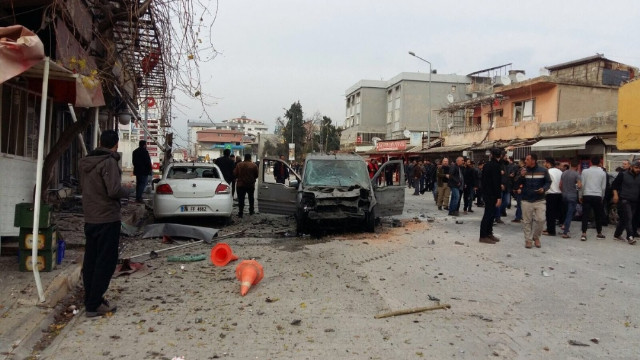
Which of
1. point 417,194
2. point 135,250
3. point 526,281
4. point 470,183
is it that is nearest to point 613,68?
point 417,194

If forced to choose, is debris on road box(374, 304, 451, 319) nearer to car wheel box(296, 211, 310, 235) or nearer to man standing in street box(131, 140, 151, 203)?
car wheel box(296, 211, 310, 235)

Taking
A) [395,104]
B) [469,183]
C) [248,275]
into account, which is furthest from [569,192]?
[395,104]

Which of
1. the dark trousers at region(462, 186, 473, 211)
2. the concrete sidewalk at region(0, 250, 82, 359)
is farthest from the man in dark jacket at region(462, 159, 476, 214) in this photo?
the concrete sidewalk at region(0, 250, 82, 359)

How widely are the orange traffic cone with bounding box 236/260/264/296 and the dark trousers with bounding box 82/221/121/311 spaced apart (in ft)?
5.00

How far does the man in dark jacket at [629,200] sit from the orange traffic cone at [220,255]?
8.06m

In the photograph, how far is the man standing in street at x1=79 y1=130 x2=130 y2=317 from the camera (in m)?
4.73

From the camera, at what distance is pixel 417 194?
23391mm

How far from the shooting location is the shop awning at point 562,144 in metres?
21.6

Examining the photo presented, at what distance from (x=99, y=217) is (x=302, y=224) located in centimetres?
536

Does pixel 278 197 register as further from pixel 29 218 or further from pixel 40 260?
pixel 29 218

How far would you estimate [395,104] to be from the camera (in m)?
62.1

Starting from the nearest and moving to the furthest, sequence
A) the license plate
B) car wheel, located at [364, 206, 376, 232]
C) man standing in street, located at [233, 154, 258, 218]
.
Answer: car wheel, located at [364, 206, 376, 232], the license plate, man standing in street, located at [233, 154, 258, 218]

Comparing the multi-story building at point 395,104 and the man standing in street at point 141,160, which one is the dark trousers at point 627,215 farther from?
the multi-story building at point 395,104

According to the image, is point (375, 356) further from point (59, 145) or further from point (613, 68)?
point (613, 68)
